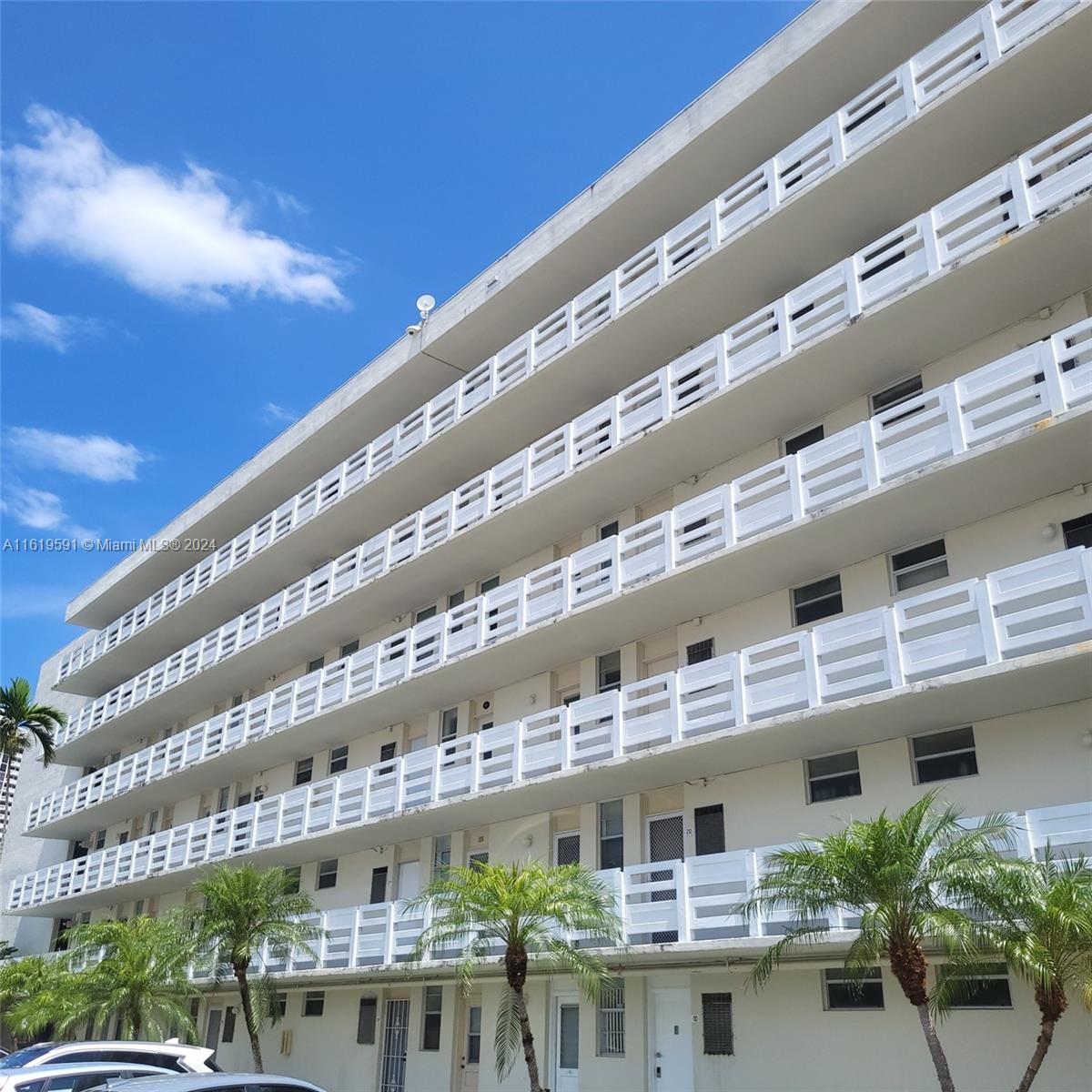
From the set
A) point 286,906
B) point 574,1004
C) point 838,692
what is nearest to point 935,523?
point 838,692

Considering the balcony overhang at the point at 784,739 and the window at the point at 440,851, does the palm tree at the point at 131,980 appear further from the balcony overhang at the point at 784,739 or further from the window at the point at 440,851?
the window at the point at 440,851

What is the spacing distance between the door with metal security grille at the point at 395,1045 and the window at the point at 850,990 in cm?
1182

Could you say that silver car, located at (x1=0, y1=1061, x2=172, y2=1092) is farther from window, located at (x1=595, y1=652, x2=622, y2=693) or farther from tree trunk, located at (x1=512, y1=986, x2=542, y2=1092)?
window, located at (x1=595, y1=652, x2=622, y2=693)

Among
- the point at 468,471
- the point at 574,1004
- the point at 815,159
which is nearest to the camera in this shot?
the point at 815,159

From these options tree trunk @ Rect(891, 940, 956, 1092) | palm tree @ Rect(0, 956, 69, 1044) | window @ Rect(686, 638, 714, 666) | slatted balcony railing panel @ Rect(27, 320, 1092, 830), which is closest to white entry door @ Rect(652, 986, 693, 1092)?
window @ Rect(686, 638, 714, 666)

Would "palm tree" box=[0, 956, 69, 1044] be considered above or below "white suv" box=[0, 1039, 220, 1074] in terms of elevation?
above

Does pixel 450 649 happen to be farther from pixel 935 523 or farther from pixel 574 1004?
pixel 935 523

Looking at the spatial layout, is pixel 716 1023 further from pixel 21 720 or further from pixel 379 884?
pixel 21 720

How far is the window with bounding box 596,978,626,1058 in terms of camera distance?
2069 cm

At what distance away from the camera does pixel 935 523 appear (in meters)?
18.5

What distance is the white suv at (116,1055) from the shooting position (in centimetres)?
1806

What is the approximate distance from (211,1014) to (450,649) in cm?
1618

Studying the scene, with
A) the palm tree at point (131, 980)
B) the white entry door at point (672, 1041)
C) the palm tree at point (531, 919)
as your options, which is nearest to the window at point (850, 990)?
the white entry door at point (672, 1041)

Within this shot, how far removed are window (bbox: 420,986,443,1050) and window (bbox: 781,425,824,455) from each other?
14.5 metres
